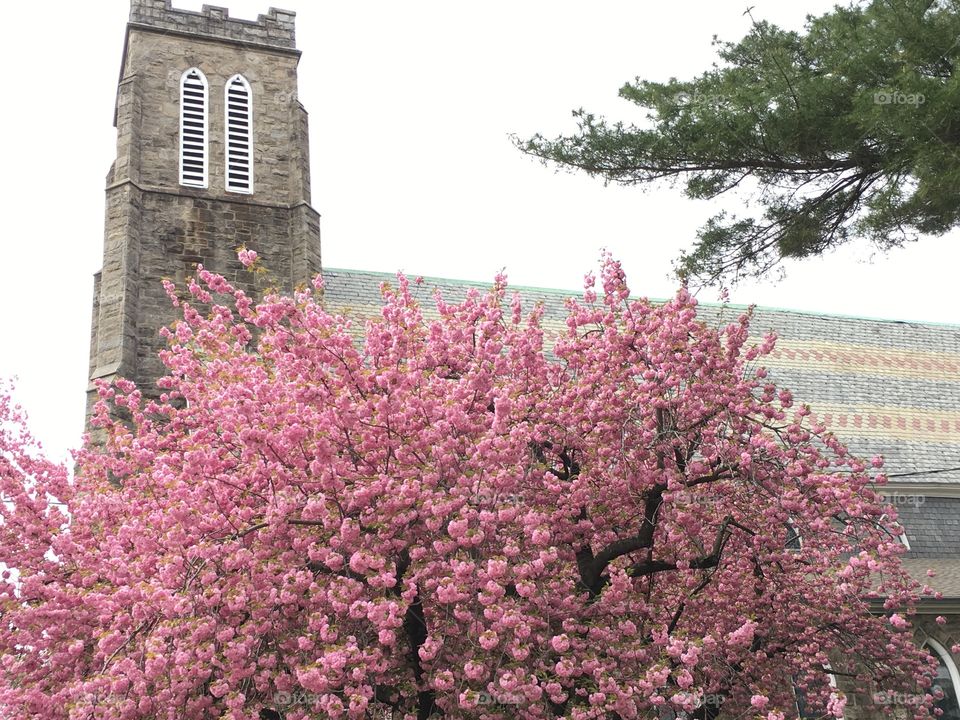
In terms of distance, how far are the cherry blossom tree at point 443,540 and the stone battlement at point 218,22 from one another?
1208 cm

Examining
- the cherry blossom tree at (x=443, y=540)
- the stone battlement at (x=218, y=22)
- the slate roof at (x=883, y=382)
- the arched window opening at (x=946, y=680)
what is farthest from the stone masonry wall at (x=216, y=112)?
the arched window opening at (x=946, y=680)

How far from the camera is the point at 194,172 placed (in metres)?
20.9

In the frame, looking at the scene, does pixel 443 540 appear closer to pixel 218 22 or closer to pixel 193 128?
pixel 193 128

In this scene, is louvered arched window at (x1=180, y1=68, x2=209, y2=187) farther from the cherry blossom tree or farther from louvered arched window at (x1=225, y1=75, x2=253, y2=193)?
the cherry blossom tree

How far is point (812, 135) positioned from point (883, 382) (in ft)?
46.8

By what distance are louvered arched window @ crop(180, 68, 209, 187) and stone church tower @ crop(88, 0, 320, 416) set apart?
0.02 metres

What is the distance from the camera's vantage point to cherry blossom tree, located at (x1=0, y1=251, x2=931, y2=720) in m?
9.12

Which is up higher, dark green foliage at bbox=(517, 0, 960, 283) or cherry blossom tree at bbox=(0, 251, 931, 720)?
dark green foliage at bbox=(517, 0, 960, 283)

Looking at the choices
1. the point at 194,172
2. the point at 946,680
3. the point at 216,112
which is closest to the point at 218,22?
the point at 216,112

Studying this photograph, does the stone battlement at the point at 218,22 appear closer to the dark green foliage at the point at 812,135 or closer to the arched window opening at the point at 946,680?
the dark green foliage at the point at 812,135

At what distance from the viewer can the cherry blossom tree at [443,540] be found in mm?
9125

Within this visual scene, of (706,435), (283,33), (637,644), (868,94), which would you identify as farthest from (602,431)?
(283,33)

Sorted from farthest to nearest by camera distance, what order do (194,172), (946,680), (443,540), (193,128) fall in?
(193,128), (194,172), (946,680), (443,540)

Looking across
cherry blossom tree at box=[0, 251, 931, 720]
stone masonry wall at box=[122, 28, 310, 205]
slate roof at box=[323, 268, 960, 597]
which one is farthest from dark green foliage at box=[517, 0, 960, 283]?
stone masonry wall at box=[122, 28, 310, 205]
